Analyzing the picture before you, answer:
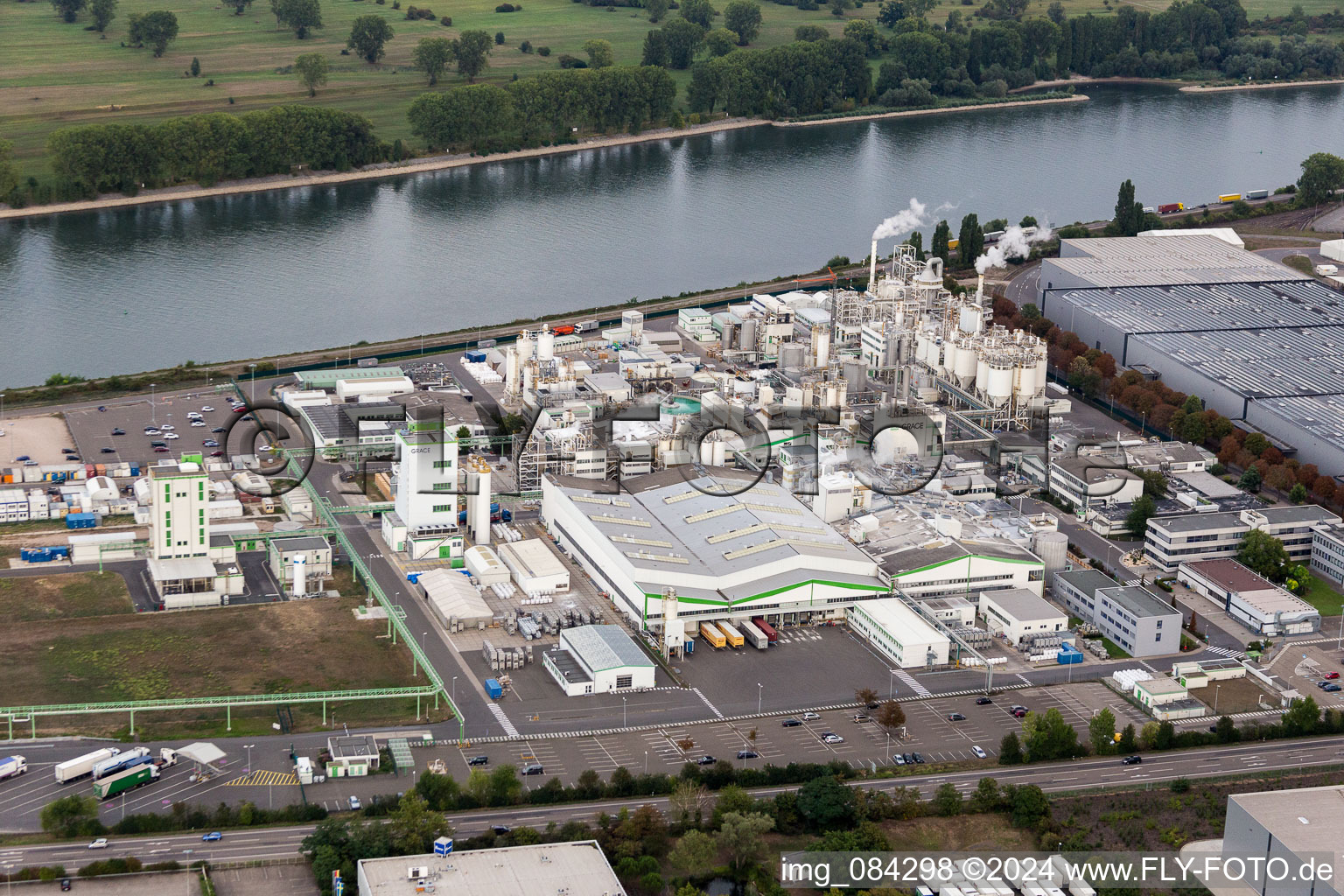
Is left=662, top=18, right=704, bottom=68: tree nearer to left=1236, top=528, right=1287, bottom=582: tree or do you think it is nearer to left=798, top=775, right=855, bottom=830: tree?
left=1236, top=528, right=1287, bottom=582: tree

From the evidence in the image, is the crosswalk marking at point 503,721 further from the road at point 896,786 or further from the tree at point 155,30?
the tree at point 155,30

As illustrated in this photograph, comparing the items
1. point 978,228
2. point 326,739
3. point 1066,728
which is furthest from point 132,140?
point 1066,728

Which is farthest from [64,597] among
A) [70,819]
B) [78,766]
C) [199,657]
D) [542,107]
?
[542,107]

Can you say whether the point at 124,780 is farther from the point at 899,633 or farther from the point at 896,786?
the point at 899,633

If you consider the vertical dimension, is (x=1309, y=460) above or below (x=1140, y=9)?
below

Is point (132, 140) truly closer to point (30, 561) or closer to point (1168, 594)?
point (30, 561)

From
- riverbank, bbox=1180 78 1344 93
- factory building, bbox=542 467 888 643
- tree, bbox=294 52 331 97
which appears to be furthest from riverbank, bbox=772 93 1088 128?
factory building, bbox=542 467 888 643

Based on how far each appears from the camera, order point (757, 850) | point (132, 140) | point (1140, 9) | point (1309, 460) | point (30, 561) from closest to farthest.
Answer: point (757, 850)
point (30, 561)
point (1309, 460)
point (132, 140)
point (1140, 9)

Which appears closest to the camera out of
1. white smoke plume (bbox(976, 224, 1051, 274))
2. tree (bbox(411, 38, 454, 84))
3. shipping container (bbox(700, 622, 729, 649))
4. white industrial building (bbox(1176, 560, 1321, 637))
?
shipping container (bbox(700, 622, 729, 649))
